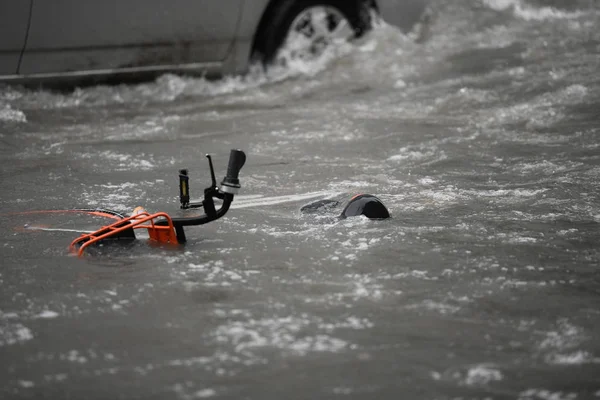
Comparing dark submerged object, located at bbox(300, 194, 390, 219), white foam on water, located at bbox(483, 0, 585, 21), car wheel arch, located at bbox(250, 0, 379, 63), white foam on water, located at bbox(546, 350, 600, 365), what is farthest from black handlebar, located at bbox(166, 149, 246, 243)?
white foam on water, located at bbox(483, 0, 585, 21)

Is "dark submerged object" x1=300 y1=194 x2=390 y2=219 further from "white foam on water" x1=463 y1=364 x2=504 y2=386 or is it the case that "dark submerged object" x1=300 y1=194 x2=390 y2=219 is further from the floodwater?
"white foam on water" x1=463 y1=364 x2=504 y2=386

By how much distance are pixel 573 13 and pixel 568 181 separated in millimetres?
5217

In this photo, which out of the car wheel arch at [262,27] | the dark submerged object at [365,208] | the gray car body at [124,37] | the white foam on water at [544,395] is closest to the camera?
the white foam on water at [544,395]

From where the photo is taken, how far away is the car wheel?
275 inches

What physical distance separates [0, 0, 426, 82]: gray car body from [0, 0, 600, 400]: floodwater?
0.72 ft

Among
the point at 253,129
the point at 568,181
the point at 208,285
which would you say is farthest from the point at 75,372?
the point at 253,129

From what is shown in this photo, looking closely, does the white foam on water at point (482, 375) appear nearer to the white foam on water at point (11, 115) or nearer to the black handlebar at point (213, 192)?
the black handlebar at point (213, 192)

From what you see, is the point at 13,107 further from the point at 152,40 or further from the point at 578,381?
the point at 578,381

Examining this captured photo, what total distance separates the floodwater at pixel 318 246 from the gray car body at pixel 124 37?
0.22 meters

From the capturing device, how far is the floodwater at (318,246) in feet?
8.61

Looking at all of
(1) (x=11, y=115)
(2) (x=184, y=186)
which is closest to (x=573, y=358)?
(2) (x=184, y=186)

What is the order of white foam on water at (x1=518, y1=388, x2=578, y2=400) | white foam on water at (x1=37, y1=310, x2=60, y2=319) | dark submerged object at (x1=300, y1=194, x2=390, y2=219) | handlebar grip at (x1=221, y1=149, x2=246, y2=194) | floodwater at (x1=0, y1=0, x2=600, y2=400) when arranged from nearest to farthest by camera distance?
white foam on water at (x1=518, y1=388, x2=578, y2=400) < floodwater at (x1=0, y1=0, x2=600, y2=400) < white foam on water at (x1=37, y1=310, x2=60, y2=319) < handlebar grip at (x1=221, y1=149, x2=246, y2=194) < dark submerged object at (x1=300, y1=194, x2=390, y2=219)

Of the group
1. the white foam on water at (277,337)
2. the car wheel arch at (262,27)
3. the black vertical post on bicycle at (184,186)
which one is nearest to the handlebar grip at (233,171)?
the black vertical post on bicycle at (184,186)

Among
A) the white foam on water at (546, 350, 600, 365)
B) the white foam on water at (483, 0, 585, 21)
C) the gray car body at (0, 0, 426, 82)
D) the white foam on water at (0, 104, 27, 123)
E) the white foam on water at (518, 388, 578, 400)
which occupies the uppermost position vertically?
the white foam on water at (483, 0, 585, 21)
